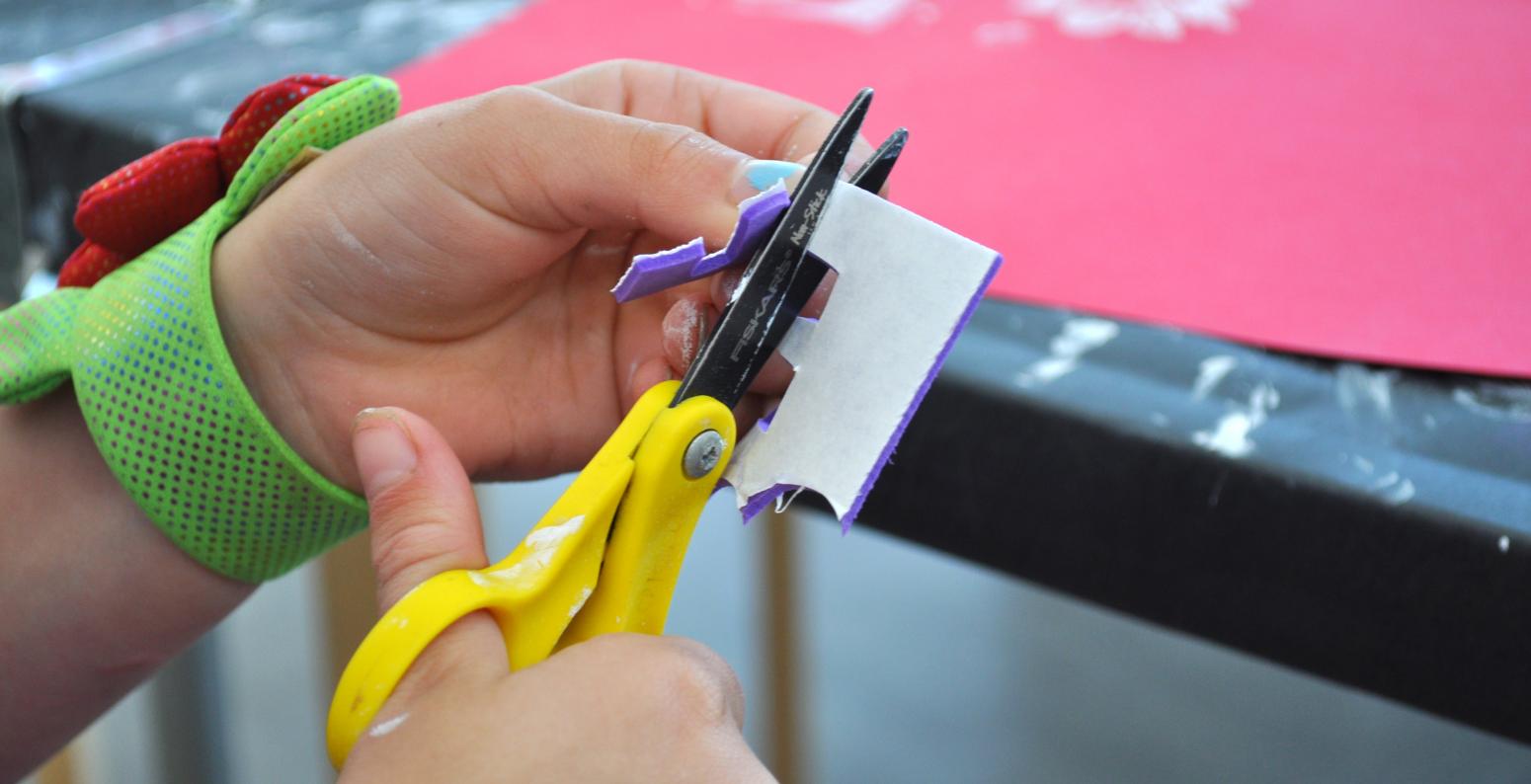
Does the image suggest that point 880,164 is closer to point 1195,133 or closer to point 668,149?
point 668,149

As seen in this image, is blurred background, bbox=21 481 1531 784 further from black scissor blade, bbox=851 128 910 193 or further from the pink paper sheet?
black scissor blade, bbox=851 128 910 193

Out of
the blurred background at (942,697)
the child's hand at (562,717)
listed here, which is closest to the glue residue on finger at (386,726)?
the child's hand at (562,717)

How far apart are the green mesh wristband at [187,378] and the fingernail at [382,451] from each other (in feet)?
0.31

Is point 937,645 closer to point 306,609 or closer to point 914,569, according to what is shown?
point 914,569

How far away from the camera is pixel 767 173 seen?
1.47ft

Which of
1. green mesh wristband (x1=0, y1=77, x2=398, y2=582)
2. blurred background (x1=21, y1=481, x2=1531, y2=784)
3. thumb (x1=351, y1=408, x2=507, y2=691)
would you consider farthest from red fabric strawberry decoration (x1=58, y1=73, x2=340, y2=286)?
blurred background (x1=21, y1=481, x2=1531, y2=784)

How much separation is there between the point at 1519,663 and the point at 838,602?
1.13 meters

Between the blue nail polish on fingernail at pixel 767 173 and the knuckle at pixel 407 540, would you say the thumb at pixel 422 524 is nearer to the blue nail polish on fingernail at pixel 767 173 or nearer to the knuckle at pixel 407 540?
the knuckle at pixel 407 540

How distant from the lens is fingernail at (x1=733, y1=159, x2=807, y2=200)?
45cm

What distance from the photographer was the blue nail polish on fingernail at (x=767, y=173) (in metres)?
0.45

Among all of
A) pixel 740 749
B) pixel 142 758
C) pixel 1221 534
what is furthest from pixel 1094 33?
pixel 142 758

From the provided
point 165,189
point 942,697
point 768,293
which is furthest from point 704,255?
point 942,697

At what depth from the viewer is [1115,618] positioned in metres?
1.50

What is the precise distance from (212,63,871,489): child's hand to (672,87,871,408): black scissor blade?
0.09 feet
